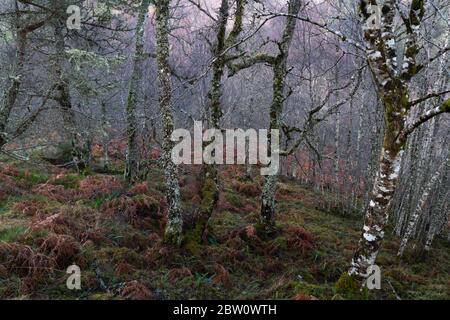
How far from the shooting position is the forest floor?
5.75 meters

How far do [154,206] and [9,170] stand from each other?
4.67 m

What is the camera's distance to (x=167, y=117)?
6.66m

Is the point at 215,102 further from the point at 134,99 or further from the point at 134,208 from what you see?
the point at 134,99

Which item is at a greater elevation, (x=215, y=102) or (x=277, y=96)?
(x=277, y=96)

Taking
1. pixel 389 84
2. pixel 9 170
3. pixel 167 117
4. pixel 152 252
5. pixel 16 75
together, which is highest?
pixel 16 75

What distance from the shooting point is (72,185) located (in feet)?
33.3

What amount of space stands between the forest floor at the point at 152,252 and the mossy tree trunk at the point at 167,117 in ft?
1.43

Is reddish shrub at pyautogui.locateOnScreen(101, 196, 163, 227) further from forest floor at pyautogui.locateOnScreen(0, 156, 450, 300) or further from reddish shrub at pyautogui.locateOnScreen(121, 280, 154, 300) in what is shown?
reddish shrub at pyautogui.locateOnScreen(121, 280, 154, 300)

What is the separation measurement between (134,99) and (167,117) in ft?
12.1

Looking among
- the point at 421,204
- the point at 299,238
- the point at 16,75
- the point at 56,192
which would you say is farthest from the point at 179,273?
the point at 421,204

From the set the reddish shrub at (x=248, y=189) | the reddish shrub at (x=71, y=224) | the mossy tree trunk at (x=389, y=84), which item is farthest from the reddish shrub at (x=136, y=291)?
the reddish shrub at (x=248, y=189)

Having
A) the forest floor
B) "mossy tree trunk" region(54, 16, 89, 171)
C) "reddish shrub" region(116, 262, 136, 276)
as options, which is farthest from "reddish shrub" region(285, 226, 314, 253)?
"mossy tree trunk" region(54, 16, 89, 171)

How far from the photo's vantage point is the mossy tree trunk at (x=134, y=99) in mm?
9867
